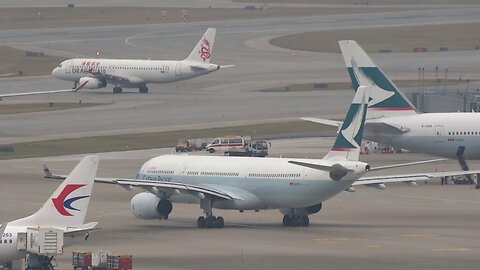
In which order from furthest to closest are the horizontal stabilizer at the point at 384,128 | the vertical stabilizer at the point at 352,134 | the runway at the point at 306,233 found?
1. the horizontal stabilizer at the point at 384,128
2. the vertical stabilizer at the point at 352,134
3. the runway at the point at 306,233

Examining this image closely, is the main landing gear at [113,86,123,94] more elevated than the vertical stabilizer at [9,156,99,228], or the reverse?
the main landing gear at [113,86,123,94]

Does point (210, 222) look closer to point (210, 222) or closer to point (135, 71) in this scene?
point (210, 222)

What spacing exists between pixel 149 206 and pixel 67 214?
2271 cm

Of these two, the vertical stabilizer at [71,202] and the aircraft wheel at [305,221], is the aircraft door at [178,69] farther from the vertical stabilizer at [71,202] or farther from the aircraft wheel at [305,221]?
the vertical stabilizer at [71,202]

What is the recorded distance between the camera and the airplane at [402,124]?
332 feet

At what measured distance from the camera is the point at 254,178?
260 feet

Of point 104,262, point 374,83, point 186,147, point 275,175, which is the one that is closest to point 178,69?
point 186,147

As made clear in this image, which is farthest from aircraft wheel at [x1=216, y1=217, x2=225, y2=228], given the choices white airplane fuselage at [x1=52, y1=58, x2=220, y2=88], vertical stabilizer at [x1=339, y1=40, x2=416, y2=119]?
white airplane fuselage at [x1=52, y1=58, x2=220, y2=88]

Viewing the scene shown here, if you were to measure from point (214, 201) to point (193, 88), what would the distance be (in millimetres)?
102937

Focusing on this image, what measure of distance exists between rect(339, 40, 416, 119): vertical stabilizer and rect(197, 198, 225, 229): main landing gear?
2440cm

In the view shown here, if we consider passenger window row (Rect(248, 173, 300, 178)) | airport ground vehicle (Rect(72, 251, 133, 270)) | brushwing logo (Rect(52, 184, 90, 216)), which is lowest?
airport ground vehicle (Rect(72, 251, 133, 270))

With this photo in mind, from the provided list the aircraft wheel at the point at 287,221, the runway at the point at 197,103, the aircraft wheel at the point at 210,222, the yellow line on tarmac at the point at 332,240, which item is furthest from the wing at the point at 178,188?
the runway at the point at 197,103

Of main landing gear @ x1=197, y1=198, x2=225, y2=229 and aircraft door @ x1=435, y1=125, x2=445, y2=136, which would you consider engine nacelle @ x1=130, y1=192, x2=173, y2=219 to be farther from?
aircraft door @ x1=435, y1=125, x2=445, y2=136

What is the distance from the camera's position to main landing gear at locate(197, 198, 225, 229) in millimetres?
79562
